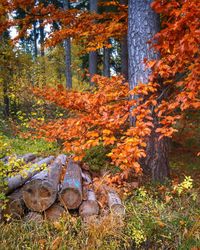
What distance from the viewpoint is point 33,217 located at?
4625 millimetres

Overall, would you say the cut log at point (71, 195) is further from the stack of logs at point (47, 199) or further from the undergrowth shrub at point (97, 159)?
the undergrowth shrub at point (97, 159)

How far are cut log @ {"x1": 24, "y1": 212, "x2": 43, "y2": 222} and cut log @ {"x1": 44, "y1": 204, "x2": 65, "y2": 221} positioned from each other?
0.12 meters

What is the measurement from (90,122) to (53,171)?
1177mm

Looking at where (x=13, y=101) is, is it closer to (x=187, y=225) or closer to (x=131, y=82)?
(x=131, y=82)

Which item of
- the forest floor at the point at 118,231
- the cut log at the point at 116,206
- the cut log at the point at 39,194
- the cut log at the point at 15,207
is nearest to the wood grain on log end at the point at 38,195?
the cut log at the point at 39,194

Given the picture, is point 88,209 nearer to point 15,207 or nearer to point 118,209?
point 118,209

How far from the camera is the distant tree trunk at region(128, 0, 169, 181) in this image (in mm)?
5629

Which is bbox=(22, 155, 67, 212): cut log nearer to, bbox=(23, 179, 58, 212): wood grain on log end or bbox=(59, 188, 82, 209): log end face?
bbox=(23, 179, 58, 212): wood grain on log end

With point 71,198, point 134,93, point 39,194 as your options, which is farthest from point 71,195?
point 134,93

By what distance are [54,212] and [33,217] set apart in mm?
362

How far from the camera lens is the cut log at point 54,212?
471 centimetres

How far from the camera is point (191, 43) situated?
4.14m

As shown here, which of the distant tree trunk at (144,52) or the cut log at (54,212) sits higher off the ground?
the distant tree trunk at (144,52)

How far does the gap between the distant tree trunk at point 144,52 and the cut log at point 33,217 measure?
2.61 m
